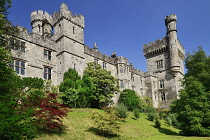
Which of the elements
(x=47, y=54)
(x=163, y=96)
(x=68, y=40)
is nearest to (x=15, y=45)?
(x=47, y=54)

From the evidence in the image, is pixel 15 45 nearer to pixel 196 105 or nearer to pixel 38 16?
pixel 196 105

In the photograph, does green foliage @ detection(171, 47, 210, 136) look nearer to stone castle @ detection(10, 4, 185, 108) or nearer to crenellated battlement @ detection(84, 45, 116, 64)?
stone castle @ detection(10, 4, 185, 108)

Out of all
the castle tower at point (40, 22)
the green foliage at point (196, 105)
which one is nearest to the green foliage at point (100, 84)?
the green foliage at point (196, 105)

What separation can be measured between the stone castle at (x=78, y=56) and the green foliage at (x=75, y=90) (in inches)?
69.0

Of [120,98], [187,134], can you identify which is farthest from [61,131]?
[120,98]

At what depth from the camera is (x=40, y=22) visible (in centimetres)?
3250

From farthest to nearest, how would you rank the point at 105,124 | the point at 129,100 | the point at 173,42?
1. the point at 173,42
2. the point at 129,100
3. the point at 105,124

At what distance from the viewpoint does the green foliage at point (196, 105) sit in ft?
57.3

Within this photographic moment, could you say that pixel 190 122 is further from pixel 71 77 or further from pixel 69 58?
pixel 69 58

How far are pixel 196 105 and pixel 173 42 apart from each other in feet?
74.4

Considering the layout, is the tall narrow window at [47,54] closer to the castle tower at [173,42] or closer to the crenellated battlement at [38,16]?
the crenellated battlement at [38,16]

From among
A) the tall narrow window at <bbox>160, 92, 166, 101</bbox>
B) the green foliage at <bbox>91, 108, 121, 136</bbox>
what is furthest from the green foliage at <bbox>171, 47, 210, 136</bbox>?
the tall narrow window at <bbox>160, 92, 166, 101</bbox>

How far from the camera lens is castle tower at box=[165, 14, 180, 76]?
→ 37.5 metres

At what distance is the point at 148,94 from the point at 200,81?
20.7m
